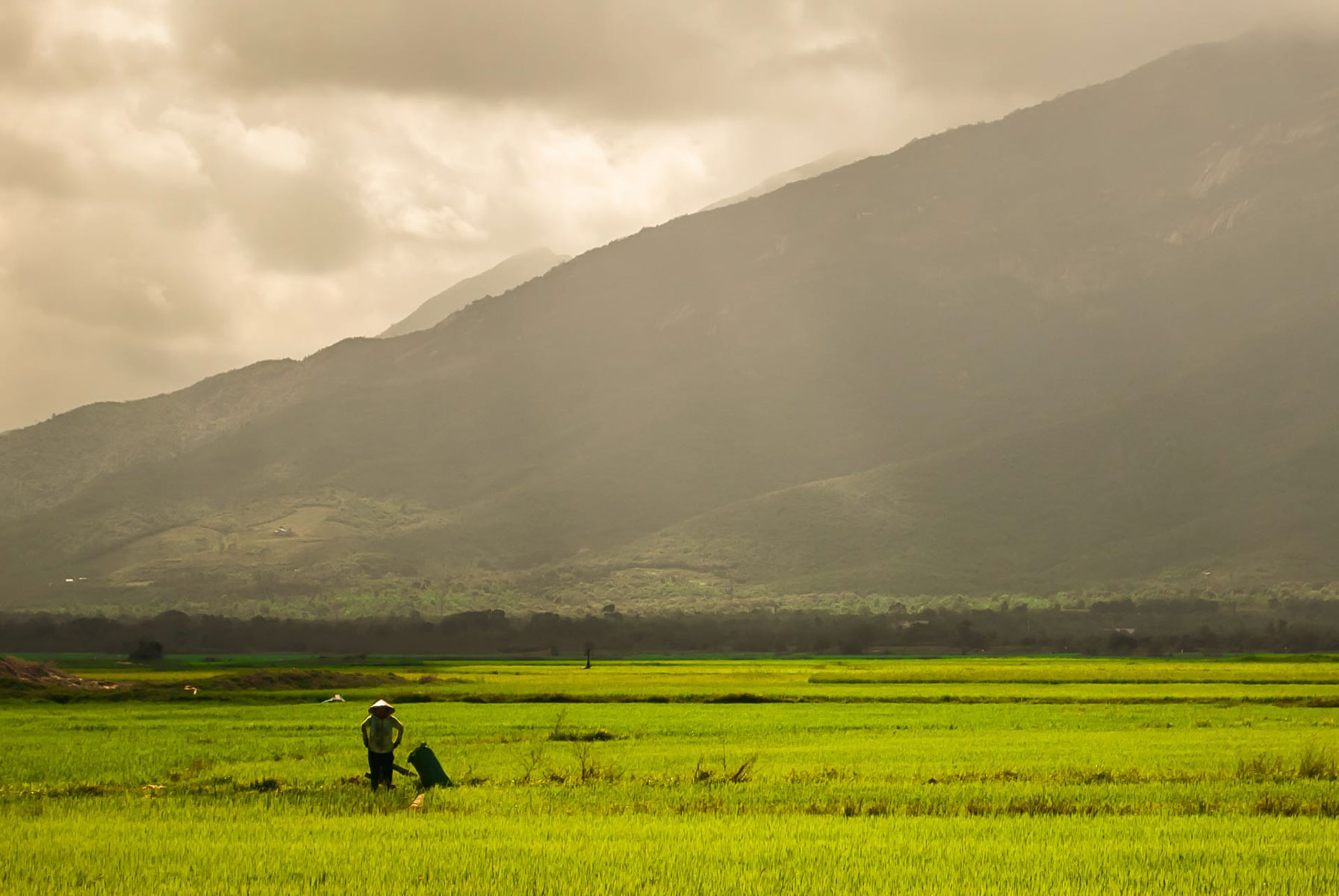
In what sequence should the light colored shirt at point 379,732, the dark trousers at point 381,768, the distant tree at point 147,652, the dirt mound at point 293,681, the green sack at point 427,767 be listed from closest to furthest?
the light colored shirt at point 379,732 → the dark trousers at point 381,768 → the green sack at point 427,767 → the dirt mound at point 293,681 → the distant tree at point 147,652

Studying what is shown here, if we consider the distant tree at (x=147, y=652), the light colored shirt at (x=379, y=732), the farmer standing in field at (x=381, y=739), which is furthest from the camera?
the distant tree at (x=147, y=652)

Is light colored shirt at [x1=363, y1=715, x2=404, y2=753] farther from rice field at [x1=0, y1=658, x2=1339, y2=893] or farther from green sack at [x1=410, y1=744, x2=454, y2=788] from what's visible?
rice field at [x1=0, y1=658, x2=1339, y2=893]

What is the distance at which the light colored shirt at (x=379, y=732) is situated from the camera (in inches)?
972

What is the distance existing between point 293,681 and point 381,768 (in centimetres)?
5829

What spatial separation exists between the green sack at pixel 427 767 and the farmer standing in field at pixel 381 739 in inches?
19.5

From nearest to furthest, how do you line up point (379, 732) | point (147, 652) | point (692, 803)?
point (379, 732) < point (692, 803) < point (147, 652)

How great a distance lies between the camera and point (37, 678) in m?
75.8

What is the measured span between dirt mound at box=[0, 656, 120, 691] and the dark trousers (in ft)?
173

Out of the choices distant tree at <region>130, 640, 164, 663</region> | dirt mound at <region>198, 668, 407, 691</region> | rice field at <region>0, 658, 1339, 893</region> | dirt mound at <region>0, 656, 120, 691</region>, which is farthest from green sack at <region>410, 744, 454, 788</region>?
distant tree at <region>130, 640, 164, 663</region>

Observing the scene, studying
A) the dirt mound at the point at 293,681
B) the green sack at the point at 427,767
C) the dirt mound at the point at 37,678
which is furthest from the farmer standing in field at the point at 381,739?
the dirt mound at the point at 37,678

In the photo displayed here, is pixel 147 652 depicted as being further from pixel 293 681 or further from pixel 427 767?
pixel 427 767

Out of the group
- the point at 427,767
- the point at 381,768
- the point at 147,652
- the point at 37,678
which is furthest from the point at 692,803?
the point at 147,652

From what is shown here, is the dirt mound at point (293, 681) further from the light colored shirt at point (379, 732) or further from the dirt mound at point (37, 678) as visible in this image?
the light colored shirt at point (379, 732)

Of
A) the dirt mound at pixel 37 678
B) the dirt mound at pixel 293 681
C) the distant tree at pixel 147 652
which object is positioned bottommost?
the dirt mound at pixel 293 681
